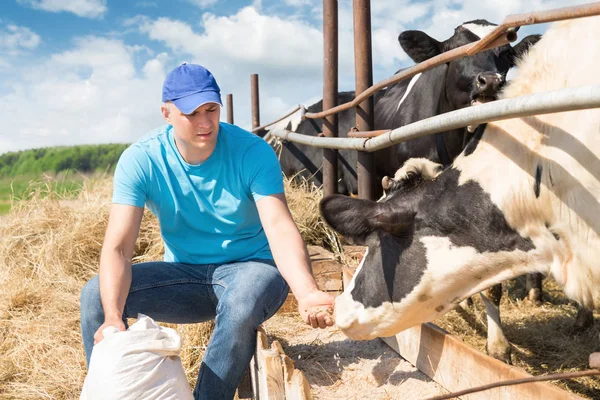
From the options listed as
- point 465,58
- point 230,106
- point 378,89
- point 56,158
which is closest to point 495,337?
point 378,89

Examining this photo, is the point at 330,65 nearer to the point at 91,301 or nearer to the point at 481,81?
the point at 481,81

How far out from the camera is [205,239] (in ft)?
9.77

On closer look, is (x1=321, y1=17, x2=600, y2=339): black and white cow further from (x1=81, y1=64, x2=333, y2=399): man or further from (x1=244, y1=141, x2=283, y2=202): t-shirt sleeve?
(x1=244, y1=141, x2=283, y2=202): t-shirt sleeve

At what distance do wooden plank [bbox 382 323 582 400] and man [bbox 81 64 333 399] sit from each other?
616 mm

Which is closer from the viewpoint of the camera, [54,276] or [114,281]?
[114,281]

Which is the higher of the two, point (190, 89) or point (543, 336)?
point (190, 89)

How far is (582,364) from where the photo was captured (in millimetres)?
3322

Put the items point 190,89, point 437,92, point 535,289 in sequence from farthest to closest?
point 535,289 < point 437,92 < point 190,89

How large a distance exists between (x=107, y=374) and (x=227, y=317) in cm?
62

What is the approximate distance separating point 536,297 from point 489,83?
2400 mm

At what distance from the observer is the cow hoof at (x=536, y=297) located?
4805 mm

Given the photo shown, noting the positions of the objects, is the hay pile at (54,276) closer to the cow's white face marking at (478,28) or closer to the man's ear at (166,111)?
the man's ear at (166,111)

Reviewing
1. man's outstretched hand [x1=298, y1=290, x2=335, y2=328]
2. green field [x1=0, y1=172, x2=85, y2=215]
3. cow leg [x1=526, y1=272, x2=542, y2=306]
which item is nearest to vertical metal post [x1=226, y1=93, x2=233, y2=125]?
green field [x1=0, y1=172, x2=85, y2=215]

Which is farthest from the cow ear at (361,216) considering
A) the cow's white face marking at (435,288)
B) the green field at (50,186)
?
the green field at (50,186)
